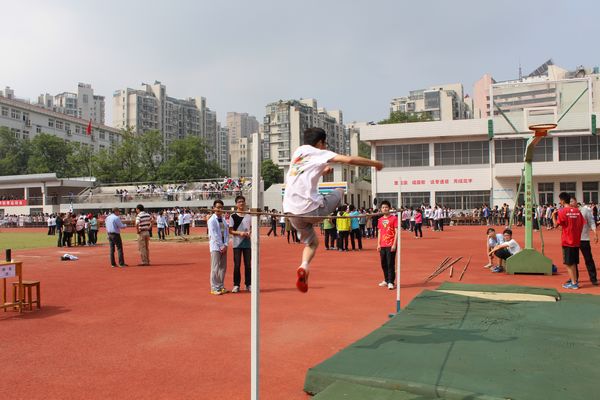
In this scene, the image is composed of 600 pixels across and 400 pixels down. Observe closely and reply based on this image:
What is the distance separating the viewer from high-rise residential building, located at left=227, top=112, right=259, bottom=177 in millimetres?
139125

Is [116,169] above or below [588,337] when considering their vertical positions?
above

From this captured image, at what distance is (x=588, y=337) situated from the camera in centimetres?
512

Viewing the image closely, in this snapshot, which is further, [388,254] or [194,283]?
[194,283]

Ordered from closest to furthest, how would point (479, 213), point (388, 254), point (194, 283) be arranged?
1. point (388, 254)
2. point (194, 283)
3. point (479, 213)

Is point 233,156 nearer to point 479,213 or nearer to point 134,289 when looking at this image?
point 479,213

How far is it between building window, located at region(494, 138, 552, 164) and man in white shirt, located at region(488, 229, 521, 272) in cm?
2806

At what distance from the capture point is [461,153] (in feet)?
127

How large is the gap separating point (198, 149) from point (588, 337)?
2776 inches

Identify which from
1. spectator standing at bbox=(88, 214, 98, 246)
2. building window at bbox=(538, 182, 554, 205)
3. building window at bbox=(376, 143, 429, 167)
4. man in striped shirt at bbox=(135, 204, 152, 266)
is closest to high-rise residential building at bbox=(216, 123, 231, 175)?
building window at bbox=(376, 143, 429, 167)

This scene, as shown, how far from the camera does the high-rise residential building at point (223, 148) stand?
141 m

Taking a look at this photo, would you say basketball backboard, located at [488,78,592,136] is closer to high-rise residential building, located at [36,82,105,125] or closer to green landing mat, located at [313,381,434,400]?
green landing mat, located at [313,381,434,400]

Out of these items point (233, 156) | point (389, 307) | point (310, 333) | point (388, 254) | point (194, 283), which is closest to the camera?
point (310, 333)

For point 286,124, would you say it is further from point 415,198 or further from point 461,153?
point 461,153

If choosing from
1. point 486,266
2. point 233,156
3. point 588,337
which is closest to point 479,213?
point 486,266
